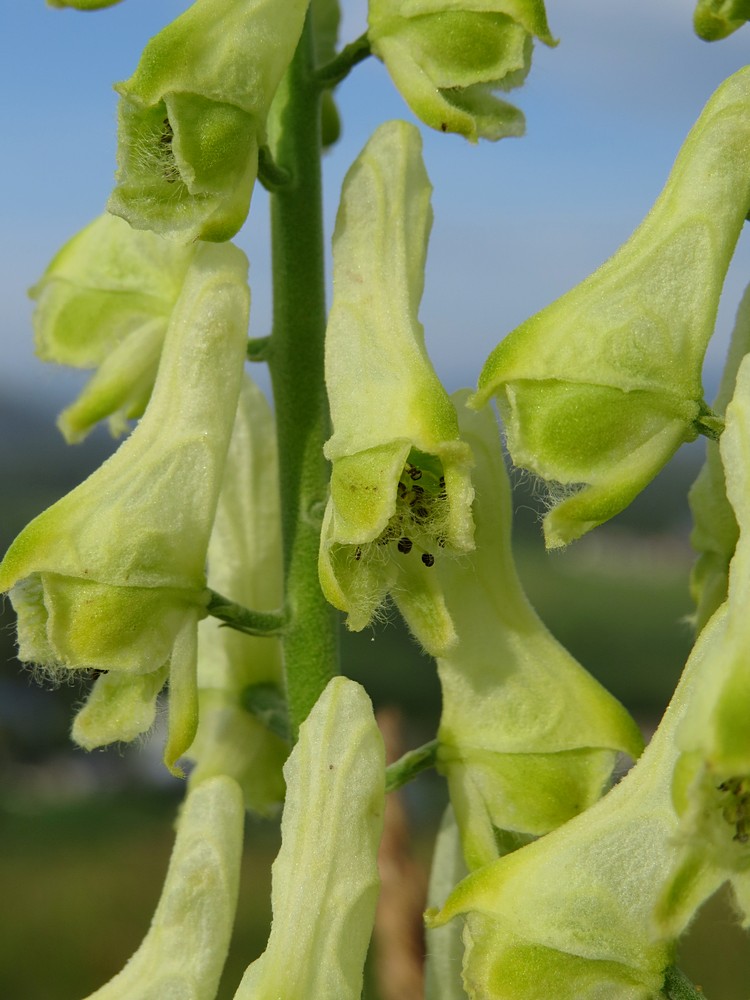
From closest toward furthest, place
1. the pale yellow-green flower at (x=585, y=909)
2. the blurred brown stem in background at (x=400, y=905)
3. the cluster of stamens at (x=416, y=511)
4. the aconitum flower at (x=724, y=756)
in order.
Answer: the aconitum flower at (x=724, y=756), the pale yellow-green flower at (x=585, y=909), the cluster of stamens at (x=416, y=511), the blurred brown stem in background at (x=400, y=905)

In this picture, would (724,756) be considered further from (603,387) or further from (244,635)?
(244,635)

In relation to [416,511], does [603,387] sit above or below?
above

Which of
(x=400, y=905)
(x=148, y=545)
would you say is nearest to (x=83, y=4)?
(x=148, y=545)

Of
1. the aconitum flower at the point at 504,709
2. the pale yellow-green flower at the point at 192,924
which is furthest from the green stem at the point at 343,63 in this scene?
the pale yellow-green flower at the point at 192,924

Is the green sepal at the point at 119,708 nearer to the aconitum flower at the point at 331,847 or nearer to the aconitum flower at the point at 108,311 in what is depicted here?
the aconitum flower at the point at 331,847

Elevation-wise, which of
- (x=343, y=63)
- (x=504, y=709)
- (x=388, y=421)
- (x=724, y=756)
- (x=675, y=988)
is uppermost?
(x=343, y=63)

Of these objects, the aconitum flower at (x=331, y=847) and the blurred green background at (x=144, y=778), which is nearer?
the aconitum flower at (x=331, y=847)
